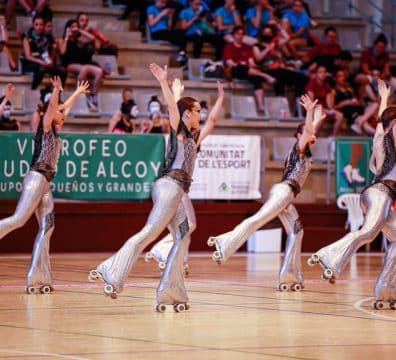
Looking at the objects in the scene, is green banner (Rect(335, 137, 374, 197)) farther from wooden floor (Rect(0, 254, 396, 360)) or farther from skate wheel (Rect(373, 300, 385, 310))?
skate wheel (Rect(373, 300, 385, 310))

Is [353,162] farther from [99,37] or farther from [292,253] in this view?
[292,253]

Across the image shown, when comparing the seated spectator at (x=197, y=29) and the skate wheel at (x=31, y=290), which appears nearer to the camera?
the skate wheel at (x=31, y=290)

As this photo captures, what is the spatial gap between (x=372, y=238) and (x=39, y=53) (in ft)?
35.6

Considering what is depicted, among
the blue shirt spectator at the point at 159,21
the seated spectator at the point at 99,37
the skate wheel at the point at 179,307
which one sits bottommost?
the skate wheel at the point at 179,307

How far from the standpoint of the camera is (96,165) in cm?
1783

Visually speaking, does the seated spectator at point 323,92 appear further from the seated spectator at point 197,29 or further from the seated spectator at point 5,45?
the seated spectator at point 5,45

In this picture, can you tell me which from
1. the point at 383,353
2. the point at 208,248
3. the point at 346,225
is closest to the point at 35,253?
the point at 383,353

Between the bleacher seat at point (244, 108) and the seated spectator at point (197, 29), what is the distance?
49.1 inches

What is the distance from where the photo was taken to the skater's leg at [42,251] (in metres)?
11.2

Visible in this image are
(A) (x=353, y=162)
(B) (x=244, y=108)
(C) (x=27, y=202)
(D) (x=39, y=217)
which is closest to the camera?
(C) (x=27, y=202)

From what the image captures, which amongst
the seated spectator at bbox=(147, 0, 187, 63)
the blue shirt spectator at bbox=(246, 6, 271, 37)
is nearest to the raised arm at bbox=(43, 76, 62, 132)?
the seated spectator at bbox=(147, 0, 187, 63)

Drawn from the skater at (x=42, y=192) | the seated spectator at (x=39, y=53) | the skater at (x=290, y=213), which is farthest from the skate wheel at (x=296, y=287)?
the seated spectator at (x=39, y=53)

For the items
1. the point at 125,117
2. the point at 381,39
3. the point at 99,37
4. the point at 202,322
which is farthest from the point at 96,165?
the point at 202,322

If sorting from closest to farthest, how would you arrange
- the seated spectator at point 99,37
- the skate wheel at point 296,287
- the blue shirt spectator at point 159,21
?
the skate wheel at point 296,287 → the seated spectator at point 99,37 → the blue shirt spectator at point 159,21
